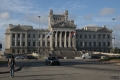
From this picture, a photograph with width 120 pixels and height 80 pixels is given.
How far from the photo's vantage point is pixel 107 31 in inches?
6275

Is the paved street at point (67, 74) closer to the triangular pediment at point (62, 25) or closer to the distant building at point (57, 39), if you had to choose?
the distant building at point (57, 39)

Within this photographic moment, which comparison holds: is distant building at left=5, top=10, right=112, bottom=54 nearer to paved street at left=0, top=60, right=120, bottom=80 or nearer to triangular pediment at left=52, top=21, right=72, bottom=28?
triangular pediment at left=52, top=21, right=72, bottom=28

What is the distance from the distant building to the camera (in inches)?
5861

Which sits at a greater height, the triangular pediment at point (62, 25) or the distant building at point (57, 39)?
the triangular pediment at point (62, 25)

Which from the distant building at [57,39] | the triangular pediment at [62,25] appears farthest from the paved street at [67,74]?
the triangular pediment at [62,25]

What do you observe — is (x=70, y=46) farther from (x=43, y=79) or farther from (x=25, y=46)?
(x=43, y=79)

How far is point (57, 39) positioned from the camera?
150375mm

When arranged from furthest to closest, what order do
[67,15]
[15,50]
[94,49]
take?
1. [67,15]
2. [94,49]
3. [15,50]

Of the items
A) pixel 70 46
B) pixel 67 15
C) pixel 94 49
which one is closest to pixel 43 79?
pixel 70 46

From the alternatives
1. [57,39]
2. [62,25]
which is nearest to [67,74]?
[62,25]

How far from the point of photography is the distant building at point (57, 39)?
488ft

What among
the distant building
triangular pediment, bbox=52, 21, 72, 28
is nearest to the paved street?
the distant building

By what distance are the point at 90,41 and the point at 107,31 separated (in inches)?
483

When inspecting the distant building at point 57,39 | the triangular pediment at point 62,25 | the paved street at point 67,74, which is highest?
the triangular pediment at point 62,25
